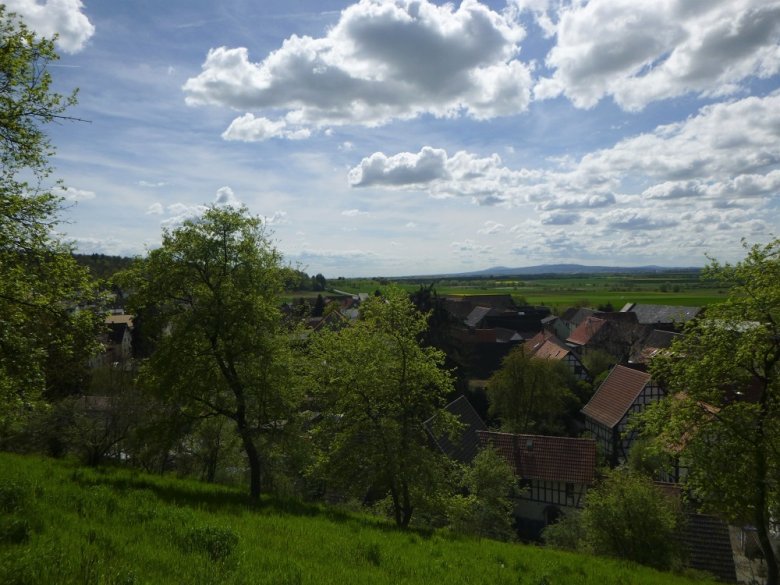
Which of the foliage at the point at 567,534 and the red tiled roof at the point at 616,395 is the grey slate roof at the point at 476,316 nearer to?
the red tiled roof at the point at 616,395

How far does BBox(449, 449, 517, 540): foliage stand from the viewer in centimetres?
2273

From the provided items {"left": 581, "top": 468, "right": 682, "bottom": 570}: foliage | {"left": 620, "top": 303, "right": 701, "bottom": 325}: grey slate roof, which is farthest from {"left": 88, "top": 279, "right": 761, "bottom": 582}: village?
{"left": 620, "top": 303, "right": 701, "bottom": 325}: grey slate roof

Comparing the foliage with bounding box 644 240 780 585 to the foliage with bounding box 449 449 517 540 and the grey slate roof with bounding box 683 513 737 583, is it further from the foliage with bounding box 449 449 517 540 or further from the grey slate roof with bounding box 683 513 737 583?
the grey slate roof with bounding box 683 513 737 583

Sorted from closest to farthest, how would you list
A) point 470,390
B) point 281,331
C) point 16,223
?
point 16,223 → point 281,331 → point 470,390

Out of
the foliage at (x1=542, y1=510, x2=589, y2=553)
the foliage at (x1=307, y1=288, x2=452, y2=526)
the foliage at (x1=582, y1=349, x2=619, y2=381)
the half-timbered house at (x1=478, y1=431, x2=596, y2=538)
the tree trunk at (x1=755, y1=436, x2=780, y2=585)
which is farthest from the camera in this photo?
the foliage at (x1=582, y1=349, x2=619, y2=381)

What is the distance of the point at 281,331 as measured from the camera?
643 inches

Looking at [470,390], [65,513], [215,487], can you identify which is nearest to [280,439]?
[215,487]

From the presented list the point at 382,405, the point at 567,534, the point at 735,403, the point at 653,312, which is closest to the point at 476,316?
the point at 653,312

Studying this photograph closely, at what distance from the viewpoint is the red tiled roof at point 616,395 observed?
124 feet

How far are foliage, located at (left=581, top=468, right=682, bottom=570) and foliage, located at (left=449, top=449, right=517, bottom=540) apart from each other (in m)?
4.36

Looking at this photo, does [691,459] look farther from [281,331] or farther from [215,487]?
[215,487]

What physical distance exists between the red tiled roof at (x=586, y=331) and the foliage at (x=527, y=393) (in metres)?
33.5

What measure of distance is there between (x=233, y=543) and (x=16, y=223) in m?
7.33

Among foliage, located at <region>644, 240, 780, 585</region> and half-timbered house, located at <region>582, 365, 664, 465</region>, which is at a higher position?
foliage, located at <region>644, 240, 780, 585</region>
